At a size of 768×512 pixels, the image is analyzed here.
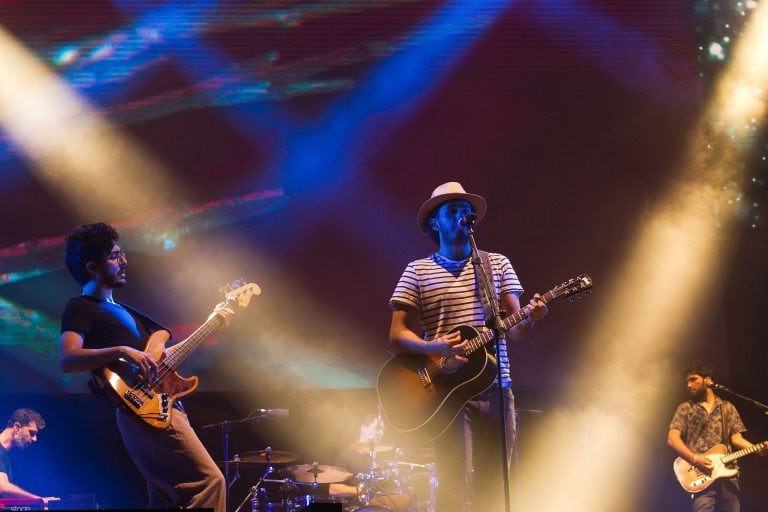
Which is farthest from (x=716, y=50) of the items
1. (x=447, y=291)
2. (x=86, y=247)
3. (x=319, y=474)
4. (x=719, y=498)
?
(x=86, y=247)

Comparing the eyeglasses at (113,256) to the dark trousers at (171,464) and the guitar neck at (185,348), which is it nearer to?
the guitar neck at (185,348)

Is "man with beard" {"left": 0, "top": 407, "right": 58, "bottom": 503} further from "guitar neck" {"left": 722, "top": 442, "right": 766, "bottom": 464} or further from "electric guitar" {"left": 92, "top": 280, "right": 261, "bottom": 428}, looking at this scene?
"guitar neck" {"left": 722, "top": 442, "right": 766, "bottom": 464}

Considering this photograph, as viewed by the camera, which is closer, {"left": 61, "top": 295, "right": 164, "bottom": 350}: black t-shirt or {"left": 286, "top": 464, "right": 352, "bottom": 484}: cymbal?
{"left": 61, "top": 295, "right": 164, "bottom": 350}: black t-shirt

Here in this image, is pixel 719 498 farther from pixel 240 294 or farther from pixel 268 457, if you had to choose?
pixel 240 294

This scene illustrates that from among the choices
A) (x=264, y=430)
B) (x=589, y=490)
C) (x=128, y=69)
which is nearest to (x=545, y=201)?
(x=589, y=490)

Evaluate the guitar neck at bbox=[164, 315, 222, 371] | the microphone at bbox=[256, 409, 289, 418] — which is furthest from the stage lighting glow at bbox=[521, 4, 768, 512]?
the guitar neck at bbox=[164, 315, 222, 371]

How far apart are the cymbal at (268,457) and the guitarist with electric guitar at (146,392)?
7.08 feet

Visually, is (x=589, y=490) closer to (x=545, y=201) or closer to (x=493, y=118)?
(x=545, y=201)

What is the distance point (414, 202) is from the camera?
7.13m

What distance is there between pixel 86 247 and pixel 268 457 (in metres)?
2.76

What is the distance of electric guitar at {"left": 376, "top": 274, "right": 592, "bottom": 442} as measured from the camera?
4099 mm

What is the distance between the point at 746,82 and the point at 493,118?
8.72 ft

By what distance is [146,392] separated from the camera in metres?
4.12

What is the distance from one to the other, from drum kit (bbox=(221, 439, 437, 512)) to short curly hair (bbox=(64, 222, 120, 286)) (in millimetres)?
2600
